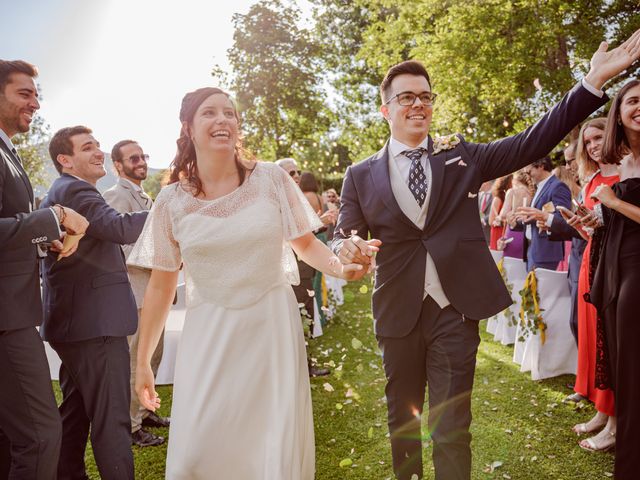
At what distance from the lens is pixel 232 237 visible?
2.52m

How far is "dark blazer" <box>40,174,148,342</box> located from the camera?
3410 millimetres

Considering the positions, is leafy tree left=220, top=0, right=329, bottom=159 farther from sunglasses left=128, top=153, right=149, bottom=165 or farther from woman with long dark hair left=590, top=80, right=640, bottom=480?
woman with long dark hair left=590, top=80, right=640, bottom=480

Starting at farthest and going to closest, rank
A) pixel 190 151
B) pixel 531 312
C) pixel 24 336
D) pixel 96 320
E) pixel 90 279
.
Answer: pixel 531 312 < pixel 90 279 < pixel 96 320 < pixel 190 151 < pixel 24 336

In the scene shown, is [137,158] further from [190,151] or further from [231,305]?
[231,305]

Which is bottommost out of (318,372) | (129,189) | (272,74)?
(318,372)

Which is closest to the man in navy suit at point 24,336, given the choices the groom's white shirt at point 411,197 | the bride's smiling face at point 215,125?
the bride's smiling face at point 215,125

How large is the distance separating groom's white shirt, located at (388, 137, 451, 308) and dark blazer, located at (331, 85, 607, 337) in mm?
40

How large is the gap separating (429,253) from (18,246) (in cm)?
226

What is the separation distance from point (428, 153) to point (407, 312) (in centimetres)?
98

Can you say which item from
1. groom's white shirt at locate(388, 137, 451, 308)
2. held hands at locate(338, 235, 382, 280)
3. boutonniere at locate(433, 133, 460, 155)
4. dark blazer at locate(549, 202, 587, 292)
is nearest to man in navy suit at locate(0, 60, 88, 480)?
held hands at locate(338, 235, 382, 280)

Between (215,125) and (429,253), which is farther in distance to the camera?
(429,253)

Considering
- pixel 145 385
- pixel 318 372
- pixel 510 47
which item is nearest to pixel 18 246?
pixel 145 385

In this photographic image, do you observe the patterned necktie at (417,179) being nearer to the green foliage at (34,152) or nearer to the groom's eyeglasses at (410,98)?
the groom's eyeglasses at (410,98)

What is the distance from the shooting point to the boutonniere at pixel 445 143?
10.5 ft
